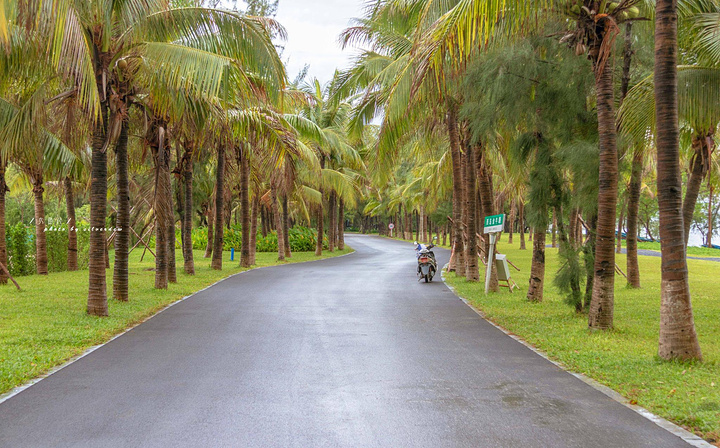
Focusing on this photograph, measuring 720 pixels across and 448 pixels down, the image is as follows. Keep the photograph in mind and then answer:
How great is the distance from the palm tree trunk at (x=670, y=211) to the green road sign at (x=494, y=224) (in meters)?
7.19

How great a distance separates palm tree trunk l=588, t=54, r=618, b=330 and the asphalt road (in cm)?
178

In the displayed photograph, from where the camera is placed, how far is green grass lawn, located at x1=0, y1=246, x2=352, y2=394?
7.33 m

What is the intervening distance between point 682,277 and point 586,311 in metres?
4.64

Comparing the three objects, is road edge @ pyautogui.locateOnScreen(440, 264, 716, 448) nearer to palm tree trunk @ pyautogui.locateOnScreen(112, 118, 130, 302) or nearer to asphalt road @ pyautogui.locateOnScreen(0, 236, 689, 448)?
asphalt road @ pyautogui.locateOnScreen(0, 236, 689, 448)

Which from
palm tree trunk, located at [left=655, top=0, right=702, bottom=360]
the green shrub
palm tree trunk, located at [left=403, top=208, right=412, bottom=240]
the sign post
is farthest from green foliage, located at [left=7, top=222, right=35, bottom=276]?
palm tree trunk, located at [left=403, top=208, right=412, bottom=240]

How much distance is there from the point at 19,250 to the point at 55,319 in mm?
11137

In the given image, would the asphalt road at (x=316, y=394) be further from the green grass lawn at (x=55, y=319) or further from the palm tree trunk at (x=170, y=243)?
the palm tree trunk at (x=170, y=243)

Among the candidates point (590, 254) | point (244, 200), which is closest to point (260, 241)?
point (244, 200)

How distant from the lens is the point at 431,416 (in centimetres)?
524

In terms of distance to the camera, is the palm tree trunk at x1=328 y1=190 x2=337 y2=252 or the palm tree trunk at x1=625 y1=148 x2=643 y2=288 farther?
the palm tree trunk at x1=328 y1=190 x2=337 y2=252

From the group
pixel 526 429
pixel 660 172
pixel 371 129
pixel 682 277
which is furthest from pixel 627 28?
pixel 371 129

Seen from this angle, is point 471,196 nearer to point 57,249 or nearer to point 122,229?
point 122,229

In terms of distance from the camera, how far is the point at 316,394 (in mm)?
5949

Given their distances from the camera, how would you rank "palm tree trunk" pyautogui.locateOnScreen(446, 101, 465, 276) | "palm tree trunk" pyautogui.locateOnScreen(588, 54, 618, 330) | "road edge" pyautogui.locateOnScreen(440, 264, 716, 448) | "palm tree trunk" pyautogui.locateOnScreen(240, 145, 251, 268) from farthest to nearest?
"palm tree trunk" pyautogui.locateOnScreen(240, 145, 251, 268) → "palm tree trunk" pyautogui.locateOnScreen(446, 101, 465, 276) → "palm tree trunk" pyautogui.locateOnScreen(588, 54, 618, 330) → "road edge" pyautogui.locateOnScreen(440, 264, 716, 448)
